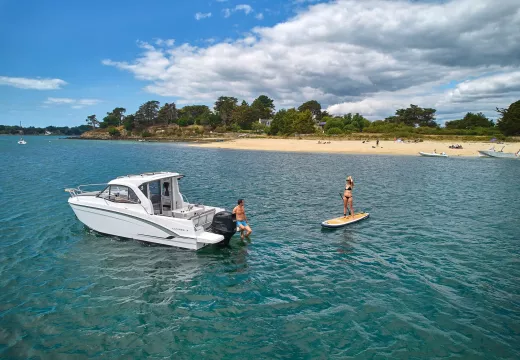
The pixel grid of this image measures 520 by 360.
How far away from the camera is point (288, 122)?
396 ft

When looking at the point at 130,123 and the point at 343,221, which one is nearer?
the point at 343,221

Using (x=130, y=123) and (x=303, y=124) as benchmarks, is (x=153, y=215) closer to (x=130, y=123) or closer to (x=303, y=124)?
(x=303, y=124)

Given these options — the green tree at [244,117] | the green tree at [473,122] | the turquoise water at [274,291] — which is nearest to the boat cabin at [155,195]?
the turquoise water at [274,291]

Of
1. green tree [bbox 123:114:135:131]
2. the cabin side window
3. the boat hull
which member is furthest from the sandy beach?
green tree [bbox 123:114:135:131]

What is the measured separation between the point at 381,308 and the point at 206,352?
18.1ft

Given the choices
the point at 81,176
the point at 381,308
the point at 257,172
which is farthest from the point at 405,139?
the point at 381,308

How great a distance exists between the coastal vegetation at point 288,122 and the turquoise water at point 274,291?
292 feet

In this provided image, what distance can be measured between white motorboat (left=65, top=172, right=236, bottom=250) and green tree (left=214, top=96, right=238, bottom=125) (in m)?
148

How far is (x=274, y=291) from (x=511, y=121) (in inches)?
4108

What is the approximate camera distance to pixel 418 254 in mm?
14797

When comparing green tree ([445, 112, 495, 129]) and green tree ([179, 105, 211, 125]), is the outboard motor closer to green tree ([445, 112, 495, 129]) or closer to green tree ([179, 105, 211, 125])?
green tree ([445, 112, 495, 129])

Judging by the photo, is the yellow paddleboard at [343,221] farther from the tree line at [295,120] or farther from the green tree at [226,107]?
the green tree at [226,107]

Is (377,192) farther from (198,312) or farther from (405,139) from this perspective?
(405,139)

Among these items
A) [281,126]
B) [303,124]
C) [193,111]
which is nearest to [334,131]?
[303,124]
